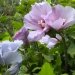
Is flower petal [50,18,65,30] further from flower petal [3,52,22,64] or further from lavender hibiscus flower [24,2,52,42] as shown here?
flower petal [3,52,22,64]

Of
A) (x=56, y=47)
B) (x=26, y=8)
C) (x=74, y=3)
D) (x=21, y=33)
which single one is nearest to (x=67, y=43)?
(x=56, y=47)

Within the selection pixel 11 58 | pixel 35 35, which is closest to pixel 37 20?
pixel 35 35

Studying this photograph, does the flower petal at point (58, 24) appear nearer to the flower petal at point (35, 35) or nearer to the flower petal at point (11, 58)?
the flower petal at point (35, 35)

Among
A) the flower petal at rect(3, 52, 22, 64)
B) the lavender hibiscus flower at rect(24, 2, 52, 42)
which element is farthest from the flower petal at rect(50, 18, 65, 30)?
the flower petal at rect(3, 52, 22, 64)

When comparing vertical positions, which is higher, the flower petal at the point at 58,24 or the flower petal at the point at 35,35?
the flower petal at the point at 58,24

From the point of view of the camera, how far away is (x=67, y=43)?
3.64ft

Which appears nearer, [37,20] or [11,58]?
[11,58]

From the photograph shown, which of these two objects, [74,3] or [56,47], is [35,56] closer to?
[56,47]

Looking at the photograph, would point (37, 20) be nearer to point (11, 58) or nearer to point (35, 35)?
point (35, 35)

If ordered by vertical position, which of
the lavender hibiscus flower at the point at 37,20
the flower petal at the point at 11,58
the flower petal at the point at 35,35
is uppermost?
the lavender hibiscus flower at the point at 37,20

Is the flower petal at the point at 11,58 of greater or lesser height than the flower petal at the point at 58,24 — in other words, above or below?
below

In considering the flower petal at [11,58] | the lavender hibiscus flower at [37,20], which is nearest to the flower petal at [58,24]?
the lavender hibiscus flower at [37,20]

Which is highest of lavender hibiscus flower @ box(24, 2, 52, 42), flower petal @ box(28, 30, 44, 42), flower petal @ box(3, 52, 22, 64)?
lavender hibiscus flower @ box(24, 2, 52, 42)

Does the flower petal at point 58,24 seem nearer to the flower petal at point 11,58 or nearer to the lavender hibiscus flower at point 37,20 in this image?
the lavender hibiscus flower at point 37,20
